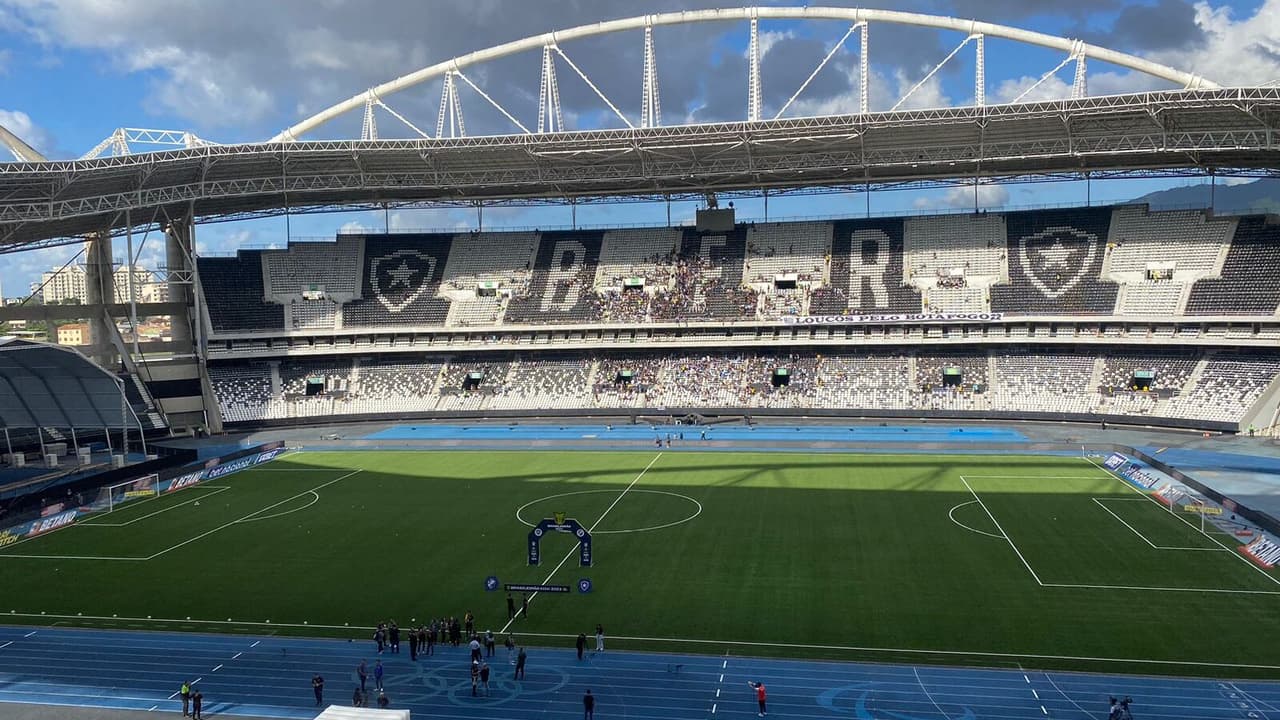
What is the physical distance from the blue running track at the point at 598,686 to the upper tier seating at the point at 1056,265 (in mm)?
42114

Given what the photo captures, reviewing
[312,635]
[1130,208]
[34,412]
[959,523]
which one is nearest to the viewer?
[312,635]

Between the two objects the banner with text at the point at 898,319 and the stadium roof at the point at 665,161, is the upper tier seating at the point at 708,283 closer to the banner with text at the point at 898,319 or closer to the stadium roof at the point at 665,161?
the banner with text at the point at 898,319

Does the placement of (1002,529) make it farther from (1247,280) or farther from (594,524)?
(1247,280)

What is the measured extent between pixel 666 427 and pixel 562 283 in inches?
648

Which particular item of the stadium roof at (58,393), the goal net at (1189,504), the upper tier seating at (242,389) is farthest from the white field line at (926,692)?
the upper tier seating at (242,389)

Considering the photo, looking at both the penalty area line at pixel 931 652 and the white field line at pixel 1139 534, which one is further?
the white field line at pixel 1139 534

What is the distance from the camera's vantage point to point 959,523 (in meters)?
31.8

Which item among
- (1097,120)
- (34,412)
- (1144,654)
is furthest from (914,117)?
(34,412)

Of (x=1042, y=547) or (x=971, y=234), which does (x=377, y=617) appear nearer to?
(x=1042, y=547)

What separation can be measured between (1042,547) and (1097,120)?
97.7 ft

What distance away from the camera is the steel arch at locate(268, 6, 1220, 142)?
47875 mm

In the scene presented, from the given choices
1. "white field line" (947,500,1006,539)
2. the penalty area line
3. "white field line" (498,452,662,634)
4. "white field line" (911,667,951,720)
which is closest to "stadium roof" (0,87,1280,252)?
"white field line" (498,452,662,634)

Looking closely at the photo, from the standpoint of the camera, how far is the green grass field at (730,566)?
2180cm

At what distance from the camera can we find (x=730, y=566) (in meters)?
27.2
